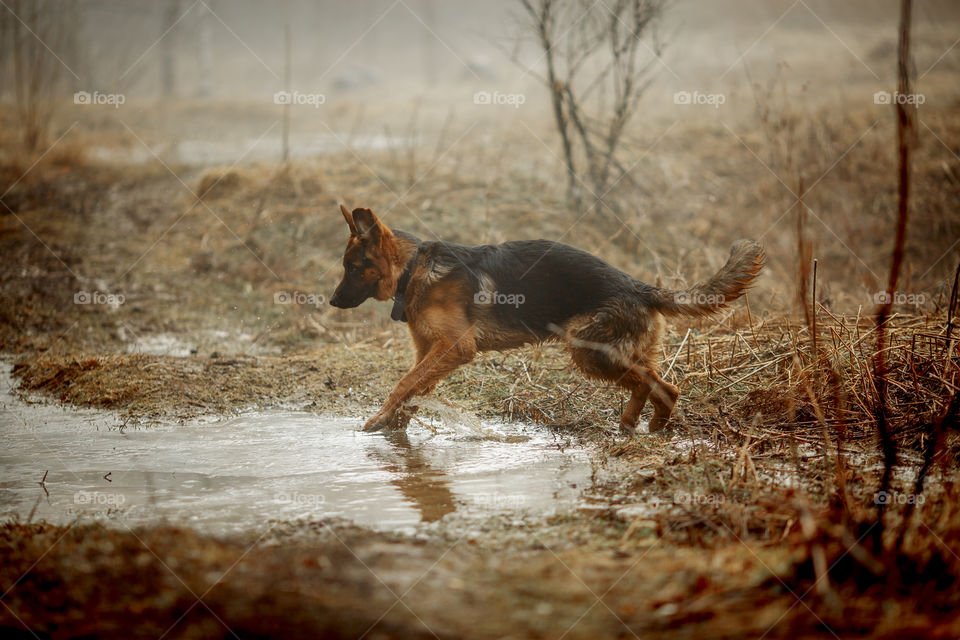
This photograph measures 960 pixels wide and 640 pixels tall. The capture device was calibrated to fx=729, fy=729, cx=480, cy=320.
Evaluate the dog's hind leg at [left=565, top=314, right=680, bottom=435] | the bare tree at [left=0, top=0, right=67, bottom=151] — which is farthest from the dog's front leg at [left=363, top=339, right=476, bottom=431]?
the bare tree at [left=0, top=0, right=67, bottom=151]

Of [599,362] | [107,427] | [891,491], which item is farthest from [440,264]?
[891,491]

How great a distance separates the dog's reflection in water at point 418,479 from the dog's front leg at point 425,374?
179 mm

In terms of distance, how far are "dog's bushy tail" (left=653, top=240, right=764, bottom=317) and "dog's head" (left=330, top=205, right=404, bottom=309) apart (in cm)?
219

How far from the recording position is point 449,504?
392 centimetres

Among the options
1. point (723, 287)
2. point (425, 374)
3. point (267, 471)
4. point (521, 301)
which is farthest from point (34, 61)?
point (723, 287)

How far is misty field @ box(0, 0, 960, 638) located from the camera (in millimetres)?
2576

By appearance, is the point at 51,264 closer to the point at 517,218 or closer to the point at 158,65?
the point at 517,218

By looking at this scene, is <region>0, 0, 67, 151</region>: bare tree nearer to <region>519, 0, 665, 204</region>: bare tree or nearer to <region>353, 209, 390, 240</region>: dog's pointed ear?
<region>519, 0, 665, 204</region>: bare tree

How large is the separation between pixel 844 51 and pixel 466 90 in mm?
14372

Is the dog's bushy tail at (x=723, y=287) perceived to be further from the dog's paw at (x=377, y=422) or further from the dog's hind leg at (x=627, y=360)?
the dog's paw at (x=377, y=422)

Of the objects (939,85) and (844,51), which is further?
(844,51)

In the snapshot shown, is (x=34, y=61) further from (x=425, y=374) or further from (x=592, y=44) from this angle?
(x=425, y=374)

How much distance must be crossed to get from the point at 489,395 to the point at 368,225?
1.78 metres

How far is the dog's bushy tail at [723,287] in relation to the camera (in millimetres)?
5160
